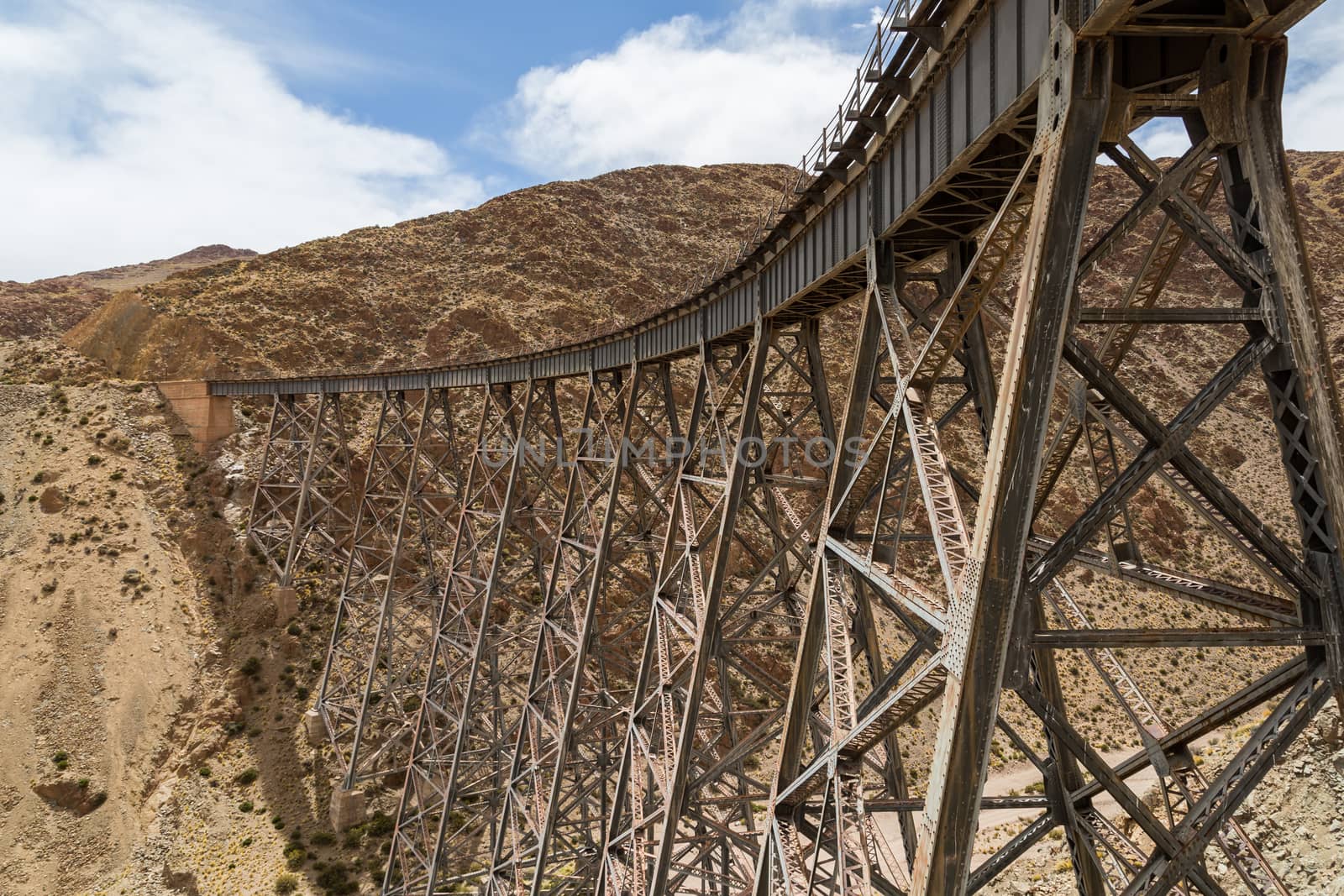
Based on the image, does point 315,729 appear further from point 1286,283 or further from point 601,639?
point 1286,283

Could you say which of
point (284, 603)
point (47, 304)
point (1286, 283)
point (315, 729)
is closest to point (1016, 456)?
point (1286, 283)

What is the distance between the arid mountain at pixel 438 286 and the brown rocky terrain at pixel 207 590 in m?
0.16

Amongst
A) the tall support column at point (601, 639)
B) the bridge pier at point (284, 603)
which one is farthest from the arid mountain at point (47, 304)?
the tall support column at point (601, 639)

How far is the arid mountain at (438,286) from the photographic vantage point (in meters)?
32.0

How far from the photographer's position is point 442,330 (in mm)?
37406

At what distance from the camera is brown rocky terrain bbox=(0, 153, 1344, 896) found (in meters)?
17.8

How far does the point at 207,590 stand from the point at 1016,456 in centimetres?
2625

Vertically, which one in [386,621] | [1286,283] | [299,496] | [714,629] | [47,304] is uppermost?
[47,304]

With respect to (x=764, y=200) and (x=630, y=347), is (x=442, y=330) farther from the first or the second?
(x=764, y=200)

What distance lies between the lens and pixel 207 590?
23609 mm

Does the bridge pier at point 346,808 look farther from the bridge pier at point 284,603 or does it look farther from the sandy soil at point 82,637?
the bridge pier at point 284,603

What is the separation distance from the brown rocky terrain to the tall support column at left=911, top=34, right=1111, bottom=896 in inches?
500

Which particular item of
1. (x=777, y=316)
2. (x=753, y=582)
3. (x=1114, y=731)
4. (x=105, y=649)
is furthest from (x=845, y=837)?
(x=1114, y=731)

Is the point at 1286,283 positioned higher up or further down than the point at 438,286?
further down
